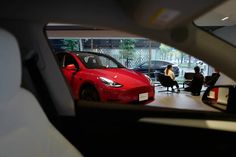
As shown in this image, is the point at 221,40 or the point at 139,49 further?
the point at 139,49

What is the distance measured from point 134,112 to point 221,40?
0.71 m

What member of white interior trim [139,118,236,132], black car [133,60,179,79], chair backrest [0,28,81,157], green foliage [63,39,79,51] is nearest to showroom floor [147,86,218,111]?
black car [133,60,179,79]

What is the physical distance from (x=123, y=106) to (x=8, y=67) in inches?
43.3

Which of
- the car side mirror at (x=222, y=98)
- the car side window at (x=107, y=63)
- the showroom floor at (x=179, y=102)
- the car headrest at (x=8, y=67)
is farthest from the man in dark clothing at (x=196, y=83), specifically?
the car headrest at (x=8, y=67)

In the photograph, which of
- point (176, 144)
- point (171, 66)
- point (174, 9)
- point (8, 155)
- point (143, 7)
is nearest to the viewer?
point (8, 155)

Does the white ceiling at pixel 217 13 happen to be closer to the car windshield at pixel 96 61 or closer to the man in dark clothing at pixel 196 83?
the car windshield at pixel 96 61

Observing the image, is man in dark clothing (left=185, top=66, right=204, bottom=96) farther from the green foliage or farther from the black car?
the green foliage

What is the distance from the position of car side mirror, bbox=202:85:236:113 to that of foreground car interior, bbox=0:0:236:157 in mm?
54

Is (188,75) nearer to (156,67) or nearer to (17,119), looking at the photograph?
(156,67)

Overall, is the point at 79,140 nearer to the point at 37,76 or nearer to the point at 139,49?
the point at 37,76

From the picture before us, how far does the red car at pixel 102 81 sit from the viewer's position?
4966 millimetres

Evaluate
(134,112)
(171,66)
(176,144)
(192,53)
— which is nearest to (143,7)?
(192,53)

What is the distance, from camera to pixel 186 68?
31.6 ft

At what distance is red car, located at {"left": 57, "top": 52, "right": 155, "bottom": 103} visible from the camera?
4966 mm
